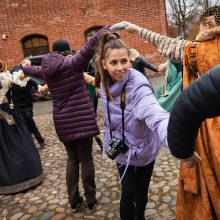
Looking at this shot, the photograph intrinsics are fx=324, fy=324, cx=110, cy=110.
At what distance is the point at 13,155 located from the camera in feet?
13.8

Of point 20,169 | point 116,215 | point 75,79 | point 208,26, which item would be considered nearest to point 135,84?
point 208,26

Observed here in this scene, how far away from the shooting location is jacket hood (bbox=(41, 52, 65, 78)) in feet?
9.92

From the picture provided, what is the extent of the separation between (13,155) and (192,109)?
3.58 metres

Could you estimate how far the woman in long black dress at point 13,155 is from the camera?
4160 mm

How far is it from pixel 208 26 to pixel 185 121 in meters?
1.40

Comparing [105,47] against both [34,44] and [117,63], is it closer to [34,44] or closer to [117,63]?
[117,63]

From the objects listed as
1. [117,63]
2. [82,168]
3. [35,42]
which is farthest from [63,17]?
[117,63]

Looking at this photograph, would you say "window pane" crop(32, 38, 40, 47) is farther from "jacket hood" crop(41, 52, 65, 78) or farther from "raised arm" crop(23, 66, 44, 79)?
"jacket hood" crop(41, 52, 65, 78)

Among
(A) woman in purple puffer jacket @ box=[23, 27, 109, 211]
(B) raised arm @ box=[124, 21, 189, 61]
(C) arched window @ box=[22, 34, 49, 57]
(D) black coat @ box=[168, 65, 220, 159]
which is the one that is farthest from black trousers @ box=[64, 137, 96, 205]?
(C) arched window @ box=[22, 34, 49, 57]

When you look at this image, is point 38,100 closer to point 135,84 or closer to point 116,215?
point 116,215

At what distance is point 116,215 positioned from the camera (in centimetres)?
330

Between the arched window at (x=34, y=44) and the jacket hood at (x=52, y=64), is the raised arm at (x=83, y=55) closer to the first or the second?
the jacket hood at (x=52, y=64)

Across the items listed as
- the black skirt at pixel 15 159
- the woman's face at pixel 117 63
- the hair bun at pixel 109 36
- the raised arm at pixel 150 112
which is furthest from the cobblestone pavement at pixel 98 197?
the hair bun at pixel 109 36

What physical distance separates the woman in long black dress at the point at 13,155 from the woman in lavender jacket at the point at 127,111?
197 cm
